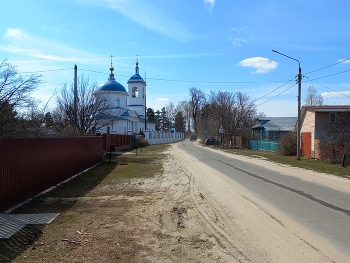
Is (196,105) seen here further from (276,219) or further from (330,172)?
(276,219)

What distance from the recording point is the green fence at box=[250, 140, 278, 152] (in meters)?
39.1

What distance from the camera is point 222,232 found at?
6387mm

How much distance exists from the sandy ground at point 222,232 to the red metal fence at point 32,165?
10.7 ft

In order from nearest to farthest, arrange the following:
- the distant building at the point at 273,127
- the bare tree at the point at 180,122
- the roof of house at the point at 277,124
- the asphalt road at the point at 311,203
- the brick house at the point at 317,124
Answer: the asphalt road at the point at 311,203
the brick house at the point at 317,124
the distant building at the point at 273,127
the roof of house at the point at 277,124
the bare tree at the point at 180,122

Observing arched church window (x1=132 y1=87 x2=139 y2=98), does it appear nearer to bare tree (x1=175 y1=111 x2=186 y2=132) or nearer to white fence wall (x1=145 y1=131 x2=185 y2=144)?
white fence wall (x1=145 y1=131 x2=185 y2=144)

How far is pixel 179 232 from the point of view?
6.44 meters

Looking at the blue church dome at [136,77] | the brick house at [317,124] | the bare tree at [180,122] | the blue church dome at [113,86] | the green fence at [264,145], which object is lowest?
the green fence at [264,145]

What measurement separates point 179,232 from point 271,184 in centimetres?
724

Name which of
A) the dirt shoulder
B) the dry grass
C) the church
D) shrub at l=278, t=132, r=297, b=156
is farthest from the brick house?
the church

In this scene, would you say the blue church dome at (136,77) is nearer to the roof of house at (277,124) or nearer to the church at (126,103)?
the church at (126,103)

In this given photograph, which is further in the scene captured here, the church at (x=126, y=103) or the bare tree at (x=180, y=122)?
the bare tree at (x=180, y=122)

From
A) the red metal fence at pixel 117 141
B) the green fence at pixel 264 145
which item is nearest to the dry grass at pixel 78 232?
the red metal fence at pixel 117 141

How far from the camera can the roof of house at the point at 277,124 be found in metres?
59.9

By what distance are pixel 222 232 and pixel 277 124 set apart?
59.6 m
